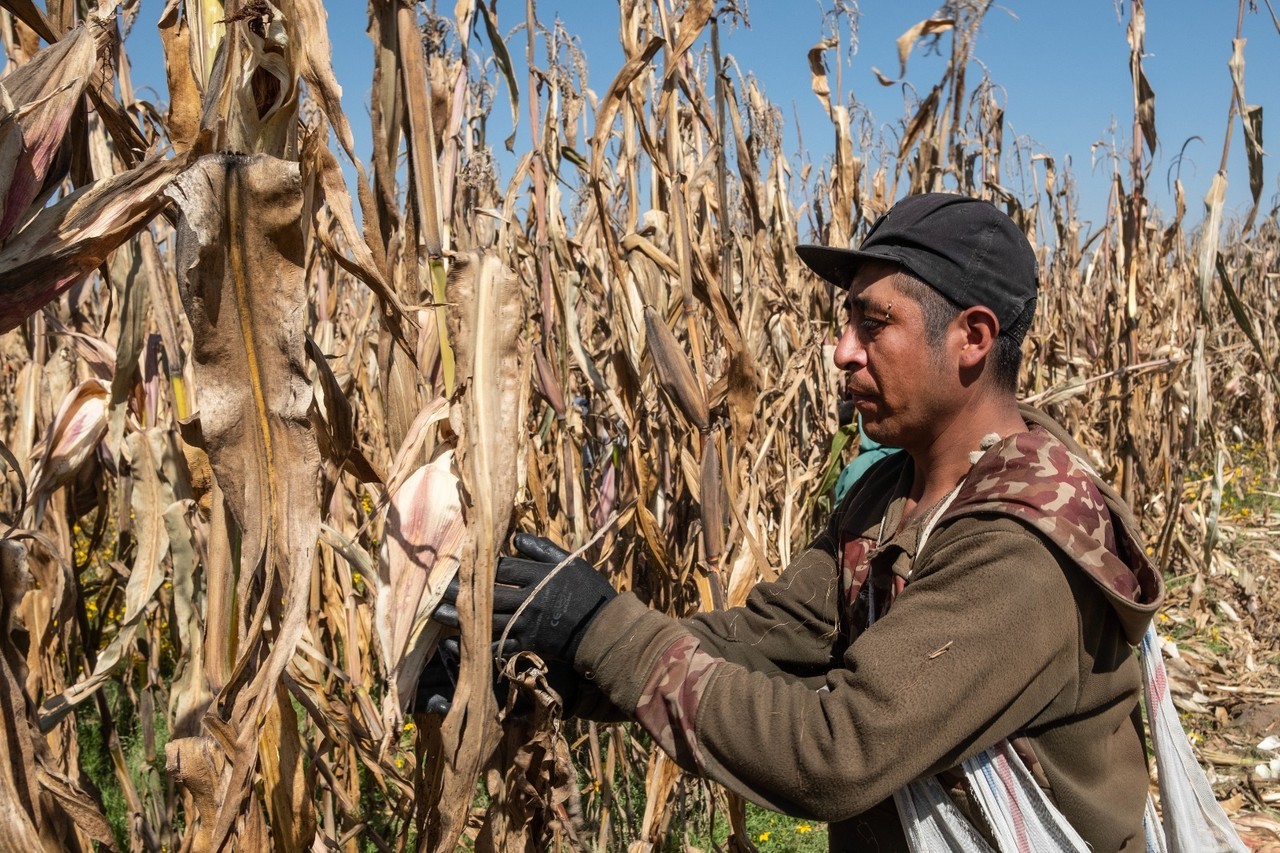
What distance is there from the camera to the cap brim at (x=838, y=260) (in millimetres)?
1436

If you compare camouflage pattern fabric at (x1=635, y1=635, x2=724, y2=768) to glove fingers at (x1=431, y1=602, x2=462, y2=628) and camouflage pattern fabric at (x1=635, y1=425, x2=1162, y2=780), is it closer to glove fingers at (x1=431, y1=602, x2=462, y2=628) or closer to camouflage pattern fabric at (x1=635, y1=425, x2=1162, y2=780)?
camouflage pattern fabric at (x1=635, y1=425, x2=1162, y2=780)

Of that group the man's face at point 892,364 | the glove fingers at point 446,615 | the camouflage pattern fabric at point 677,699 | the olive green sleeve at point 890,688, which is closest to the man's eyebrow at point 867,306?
the man's face at point 892,364

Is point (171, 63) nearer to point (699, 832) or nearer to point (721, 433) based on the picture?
point (721, 433)

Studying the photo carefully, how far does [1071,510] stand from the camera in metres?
1.24

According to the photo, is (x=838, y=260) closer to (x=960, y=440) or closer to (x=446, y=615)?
(x=960, y=440)

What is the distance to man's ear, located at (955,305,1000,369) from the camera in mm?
1401

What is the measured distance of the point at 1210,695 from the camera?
4.02 meters

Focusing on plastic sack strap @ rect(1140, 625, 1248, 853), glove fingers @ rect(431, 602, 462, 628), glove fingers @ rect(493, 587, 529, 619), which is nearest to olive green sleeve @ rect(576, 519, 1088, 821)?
glove fingers @ rect(493, 587, 529, 619)

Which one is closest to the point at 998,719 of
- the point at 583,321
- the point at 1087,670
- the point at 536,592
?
the point at 1087,670

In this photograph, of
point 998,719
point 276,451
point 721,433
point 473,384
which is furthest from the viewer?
point 721,433

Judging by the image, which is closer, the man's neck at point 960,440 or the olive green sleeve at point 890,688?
the olive green sleeve at point 890,688

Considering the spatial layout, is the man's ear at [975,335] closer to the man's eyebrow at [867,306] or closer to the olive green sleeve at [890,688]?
the man's eyebrow at [867,306]

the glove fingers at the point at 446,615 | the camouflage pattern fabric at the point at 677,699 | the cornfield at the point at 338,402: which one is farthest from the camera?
the camouflage pattern fabric at the point at 677,699

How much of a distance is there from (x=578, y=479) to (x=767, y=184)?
1.86 metres
